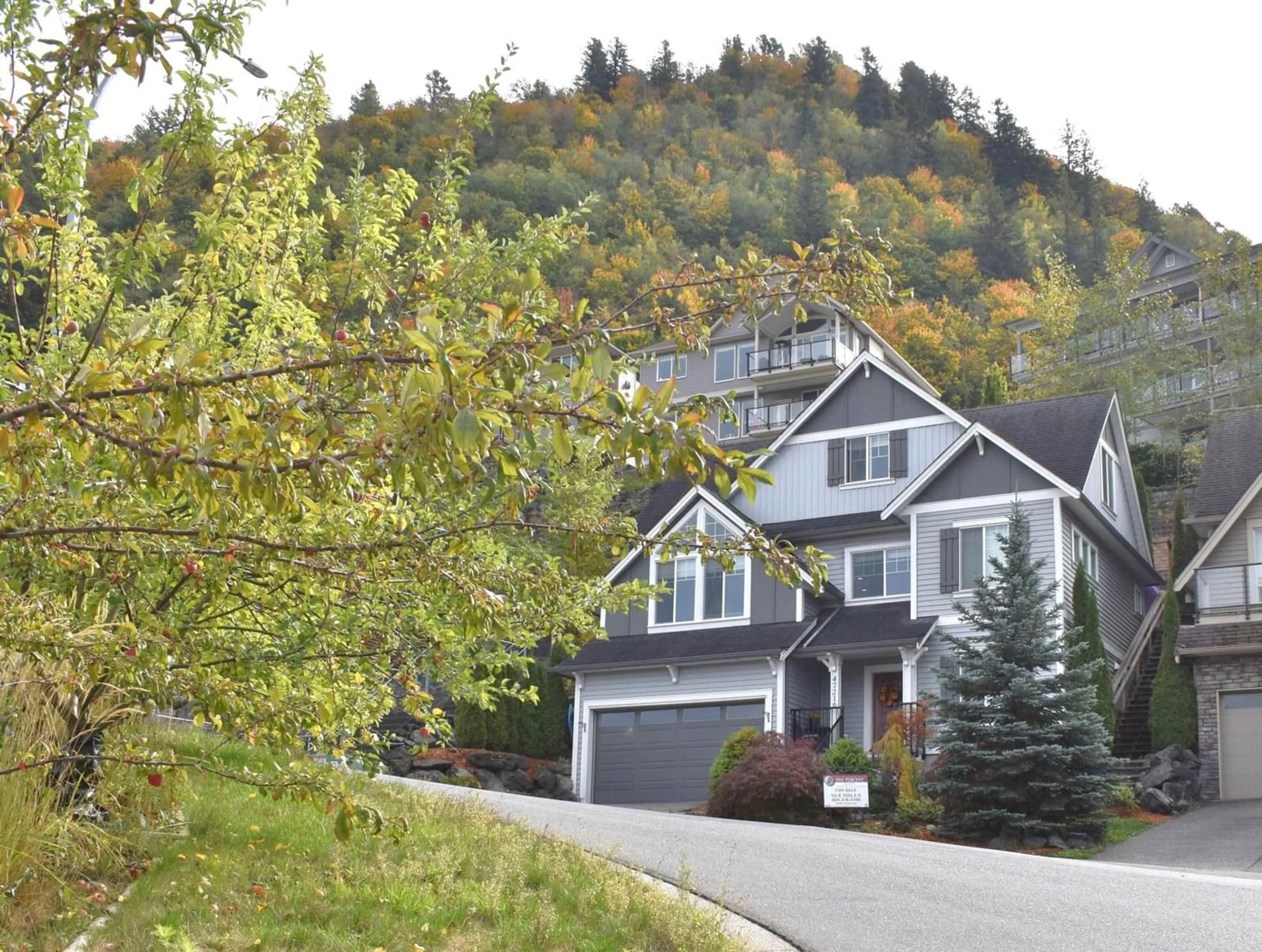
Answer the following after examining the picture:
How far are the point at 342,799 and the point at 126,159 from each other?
3.75 meters

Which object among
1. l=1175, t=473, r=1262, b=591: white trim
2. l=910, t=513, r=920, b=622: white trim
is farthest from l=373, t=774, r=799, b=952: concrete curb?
l=1175, t=473, r=1262, b=591: white trim

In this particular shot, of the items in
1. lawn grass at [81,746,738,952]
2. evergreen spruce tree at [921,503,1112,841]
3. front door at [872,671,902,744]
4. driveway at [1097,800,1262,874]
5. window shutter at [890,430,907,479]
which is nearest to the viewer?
lawn grass at [81,746,738,952]

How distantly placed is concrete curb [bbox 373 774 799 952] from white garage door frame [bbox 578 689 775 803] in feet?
55.2

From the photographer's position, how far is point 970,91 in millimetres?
111188

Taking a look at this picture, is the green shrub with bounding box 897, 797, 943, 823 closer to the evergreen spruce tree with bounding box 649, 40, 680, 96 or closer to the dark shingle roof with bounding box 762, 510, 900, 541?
the dark shingle roof with bounding box 762, 510, 900, 541

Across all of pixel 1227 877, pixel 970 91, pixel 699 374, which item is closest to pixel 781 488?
pixel 1227 877

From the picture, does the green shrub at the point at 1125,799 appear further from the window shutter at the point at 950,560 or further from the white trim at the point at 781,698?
the white trim at the point at 781,698

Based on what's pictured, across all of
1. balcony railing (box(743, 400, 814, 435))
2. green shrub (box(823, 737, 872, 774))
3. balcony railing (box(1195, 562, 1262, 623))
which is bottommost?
green shrub (box(823, 737, 872, 774))

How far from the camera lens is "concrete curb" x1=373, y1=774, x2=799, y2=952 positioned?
9289 millimetres

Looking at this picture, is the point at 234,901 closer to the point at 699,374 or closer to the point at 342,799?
the point at 342,799

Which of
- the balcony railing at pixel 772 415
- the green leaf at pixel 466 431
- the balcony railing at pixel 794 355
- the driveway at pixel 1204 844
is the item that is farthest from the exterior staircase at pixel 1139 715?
the green leaf at pixel 466 431

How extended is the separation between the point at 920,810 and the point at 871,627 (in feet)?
21.9

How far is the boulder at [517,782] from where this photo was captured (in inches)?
1214

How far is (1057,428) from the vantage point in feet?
104
